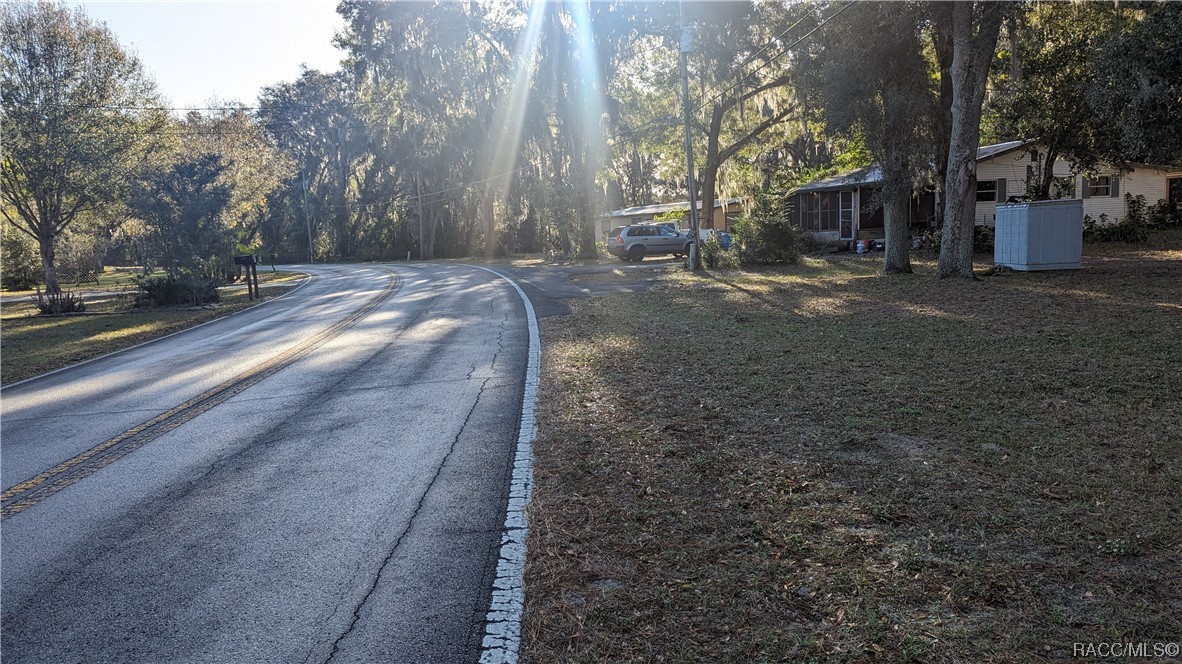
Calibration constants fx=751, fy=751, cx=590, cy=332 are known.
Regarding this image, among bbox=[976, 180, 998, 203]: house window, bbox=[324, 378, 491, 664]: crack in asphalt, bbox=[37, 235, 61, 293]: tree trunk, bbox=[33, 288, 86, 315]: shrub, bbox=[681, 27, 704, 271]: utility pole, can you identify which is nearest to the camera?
bbox=[324, 378, 491, 664]: crack in asphalt

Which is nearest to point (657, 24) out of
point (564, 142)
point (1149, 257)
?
point (564, 142)

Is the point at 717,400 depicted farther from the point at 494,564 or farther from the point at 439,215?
the point at 439,215

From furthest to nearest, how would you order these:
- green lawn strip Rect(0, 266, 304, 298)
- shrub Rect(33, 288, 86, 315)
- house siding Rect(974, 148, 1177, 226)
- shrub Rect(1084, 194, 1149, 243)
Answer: green lawn strip Rect(0, 266, 304, 298), house siding Rect(974, 148, 1177, 226), shrub Rect(1084, 194, 1149, 243), shrub Rect(33, 288, 86, 315)

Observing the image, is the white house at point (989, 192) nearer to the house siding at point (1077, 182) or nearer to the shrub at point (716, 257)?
the house siding at point (1077, 182)

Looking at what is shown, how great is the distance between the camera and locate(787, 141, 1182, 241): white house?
30.0 metres

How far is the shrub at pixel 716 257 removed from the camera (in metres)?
27.3

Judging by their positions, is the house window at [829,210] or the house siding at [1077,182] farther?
the house window at [829,210]

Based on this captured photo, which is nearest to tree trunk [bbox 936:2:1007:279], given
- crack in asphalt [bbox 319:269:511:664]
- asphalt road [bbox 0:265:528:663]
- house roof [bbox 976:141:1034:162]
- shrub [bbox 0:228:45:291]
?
house roof [bbox 976:141:1034:162]

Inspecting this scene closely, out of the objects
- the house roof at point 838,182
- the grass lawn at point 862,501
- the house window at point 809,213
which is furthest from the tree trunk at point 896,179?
the house window at point 809,213

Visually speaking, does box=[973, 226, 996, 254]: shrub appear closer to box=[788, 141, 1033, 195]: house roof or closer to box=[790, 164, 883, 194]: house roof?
box=[788, 141, 1033, 195]: house roof

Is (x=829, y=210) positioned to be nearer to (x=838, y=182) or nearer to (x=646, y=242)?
(x=838, y=182)

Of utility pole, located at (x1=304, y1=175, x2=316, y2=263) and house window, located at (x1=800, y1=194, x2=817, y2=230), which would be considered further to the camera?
utility pole, located at (x1=304, y1=175, x2=316, y2=263)

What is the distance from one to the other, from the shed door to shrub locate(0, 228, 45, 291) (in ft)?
134

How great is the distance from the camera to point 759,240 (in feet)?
87.6
